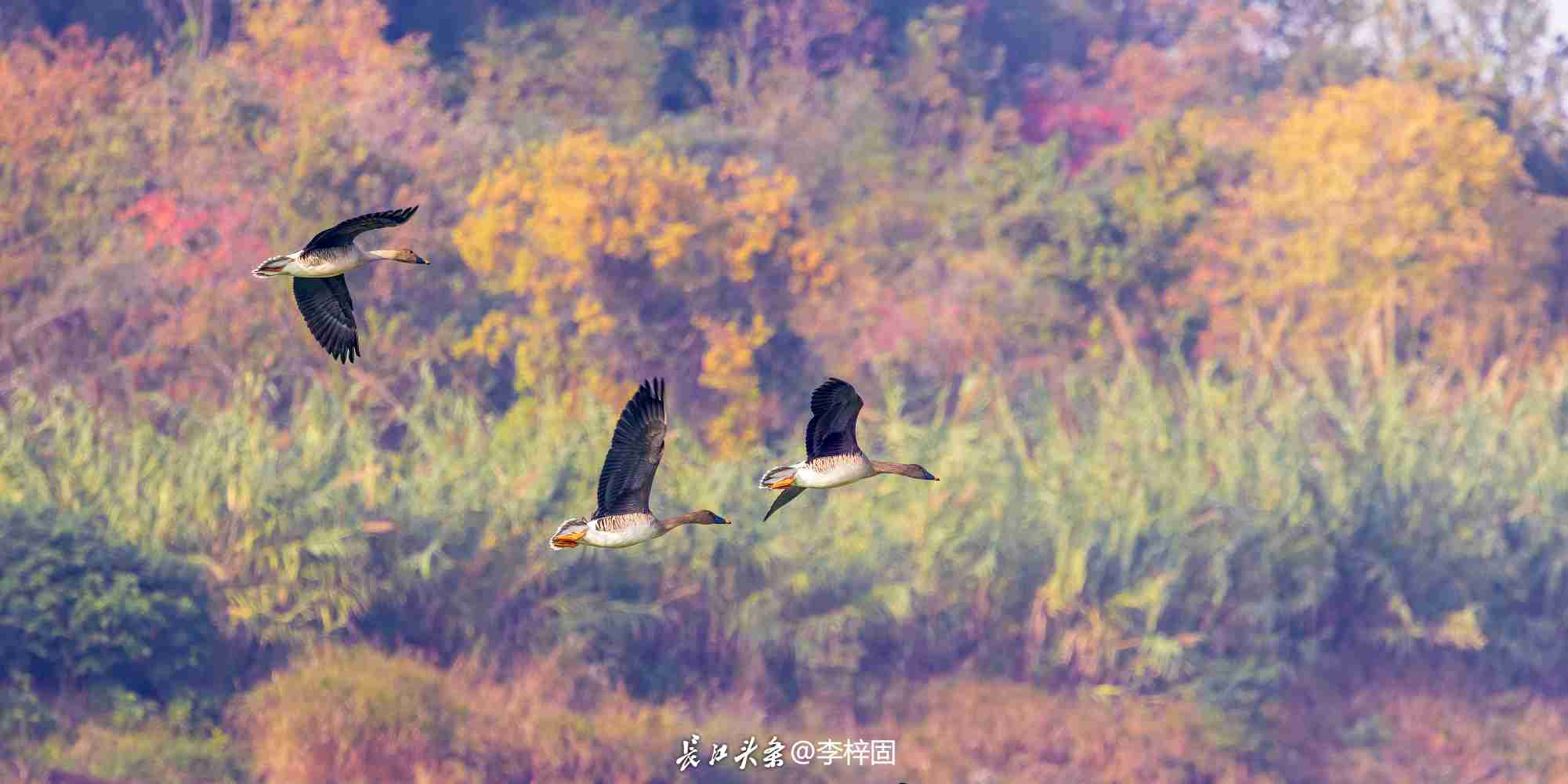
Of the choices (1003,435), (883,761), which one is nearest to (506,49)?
(1003,435)

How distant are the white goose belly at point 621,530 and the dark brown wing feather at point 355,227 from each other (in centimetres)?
135

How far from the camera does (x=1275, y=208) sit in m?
31.3

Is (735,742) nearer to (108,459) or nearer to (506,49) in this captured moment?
(108,459)

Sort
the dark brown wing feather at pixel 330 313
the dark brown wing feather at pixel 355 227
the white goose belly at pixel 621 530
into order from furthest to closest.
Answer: the dark brown wing feather at pixel 330 313 < the white goose belly at pixel 621 530 < the dark brown wing feather at pixel 355 227

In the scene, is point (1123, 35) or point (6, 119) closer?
point (6, 119)

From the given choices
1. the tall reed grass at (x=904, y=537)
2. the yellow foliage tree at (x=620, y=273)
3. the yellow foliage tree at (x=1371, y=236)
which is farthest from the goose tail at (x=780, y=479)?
the yellow foliage tree at (x=1371, y=236)

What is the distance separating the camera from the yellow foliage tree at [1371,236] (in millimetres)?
30688

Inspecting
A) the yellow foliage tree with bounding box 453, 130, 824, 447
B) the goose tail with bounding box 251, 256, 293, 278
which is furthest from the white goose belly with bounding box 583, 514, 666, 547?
the yellow foliage tree with bounding box 453, 130, 824, 447

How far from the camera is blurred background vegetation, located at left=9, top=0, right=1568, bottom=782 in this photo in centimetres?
1989

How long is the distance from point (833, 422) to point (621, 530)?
0.98m

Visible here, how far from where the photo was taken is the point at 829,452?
8.80 m

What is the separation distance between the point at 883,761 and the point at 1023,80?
23.4 meters

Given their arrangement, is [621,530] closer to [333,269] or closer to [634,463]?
[634,463]

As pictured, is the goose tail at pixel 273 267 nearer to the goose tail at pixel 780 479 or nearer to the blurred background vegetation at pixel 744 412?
the goose tail at pixel 780 479
